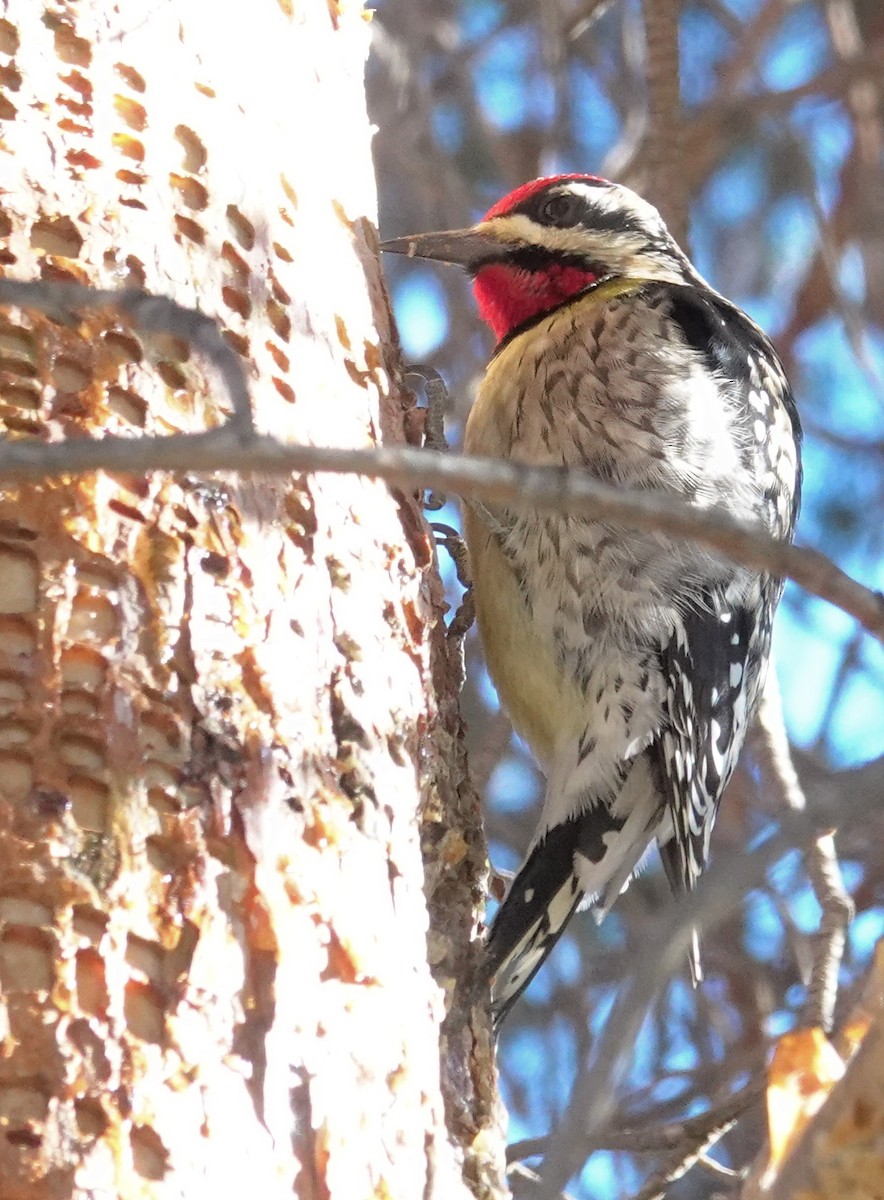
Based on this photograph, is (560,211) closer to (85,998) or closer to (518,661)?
(518,661)

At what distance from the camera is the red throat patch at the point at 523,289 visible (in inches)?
125

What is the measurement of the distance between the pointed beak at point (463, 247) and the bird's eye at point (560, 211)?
121mm

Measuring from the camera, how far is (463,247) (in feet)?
10.4

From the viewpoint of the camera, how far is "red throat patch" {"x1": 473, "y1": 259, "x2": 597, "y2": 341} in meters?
3.16

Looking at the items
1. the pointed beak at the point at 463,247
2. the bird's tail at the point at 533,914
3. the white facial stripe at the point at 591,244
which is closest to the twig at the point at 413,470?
the bird's tail at the point at 533,914

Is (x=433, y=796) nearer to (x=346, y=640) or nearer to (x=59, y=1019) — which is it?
(x=346, y=640)

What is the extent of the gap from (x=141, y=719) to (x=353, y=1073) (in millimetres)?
402

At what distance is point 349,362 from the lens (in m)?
2.11

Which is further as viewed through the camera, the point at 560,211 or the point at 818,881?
the point at 560,211

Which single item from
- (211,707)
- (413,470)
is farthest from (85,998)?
(413,470)

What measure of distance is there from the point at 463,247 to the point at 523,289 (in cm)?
14

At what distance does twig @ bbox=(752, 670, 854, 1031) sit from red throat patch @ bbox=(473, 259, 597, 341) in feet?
2.76

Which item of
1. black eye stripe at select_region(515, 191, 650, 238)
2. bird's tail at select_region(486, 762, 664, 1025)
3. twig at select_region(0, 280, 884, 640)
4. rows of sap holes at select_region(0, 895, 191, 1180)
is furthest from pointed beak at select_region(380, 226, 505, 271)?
twig at select_region(0, 280, 884, 640)

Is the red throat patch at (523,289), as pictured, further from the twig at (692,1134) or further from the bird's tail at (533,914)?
the twig at (692,1134)
